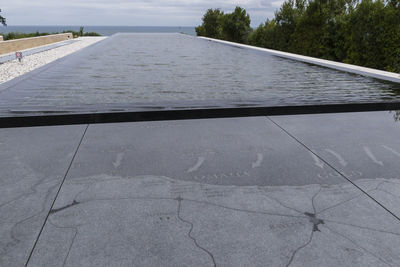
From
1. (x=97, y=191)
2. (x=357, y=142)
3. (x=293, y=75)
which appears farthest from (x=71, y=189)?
(x=293, y=75)

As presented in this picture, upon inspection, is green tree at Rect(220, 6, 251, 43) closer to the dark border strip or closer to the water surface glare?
the water surface glare

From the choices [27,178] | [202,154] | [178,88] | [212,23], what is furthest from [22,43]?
[212,23]

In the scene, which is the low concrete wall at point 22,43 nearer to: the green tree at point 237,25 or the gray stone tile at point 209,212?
the gray stone tile at point 209,212

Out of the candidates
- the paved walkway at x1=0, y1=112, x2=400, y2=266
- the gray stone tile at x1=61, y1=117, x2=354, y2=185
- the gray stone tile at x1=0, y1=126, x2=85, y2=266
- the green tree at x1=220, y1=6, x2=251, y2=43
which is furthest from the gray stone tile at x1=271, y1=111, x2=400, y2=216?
the green tree at x1=220, y1=6, x2=251, y2=43

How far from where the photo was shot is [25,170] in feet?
12.5

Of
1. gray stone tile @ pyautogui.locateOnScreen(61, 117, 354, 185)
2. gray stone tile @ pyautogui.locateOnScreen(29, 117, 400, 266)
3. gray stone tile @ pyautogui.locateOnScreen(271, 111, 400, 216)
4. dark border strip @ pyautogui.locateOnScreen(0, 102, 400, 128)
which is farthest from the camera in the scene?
dark border strip @ pyautogui.locateOnScreen(0, 102, 400, 128)

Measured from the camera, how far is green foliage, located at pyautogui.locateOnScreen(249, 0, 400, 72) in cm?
1398

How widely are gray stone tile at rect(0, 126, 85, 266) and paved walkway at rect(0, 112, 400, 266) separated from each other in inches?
0.5

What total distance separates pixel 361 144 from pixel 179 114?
3177 millimetres

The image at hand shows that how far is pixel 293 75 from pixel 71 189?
8884 mm

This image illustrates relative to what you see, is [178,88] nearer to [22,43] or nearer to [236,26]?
[22,43]

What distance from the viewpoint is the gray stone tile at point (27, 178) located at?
2604 mm

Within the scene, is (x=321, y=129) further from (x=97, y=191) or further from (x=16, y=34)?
(x=16, y=34)

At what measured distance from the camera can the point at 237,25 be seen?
33.2 metres
